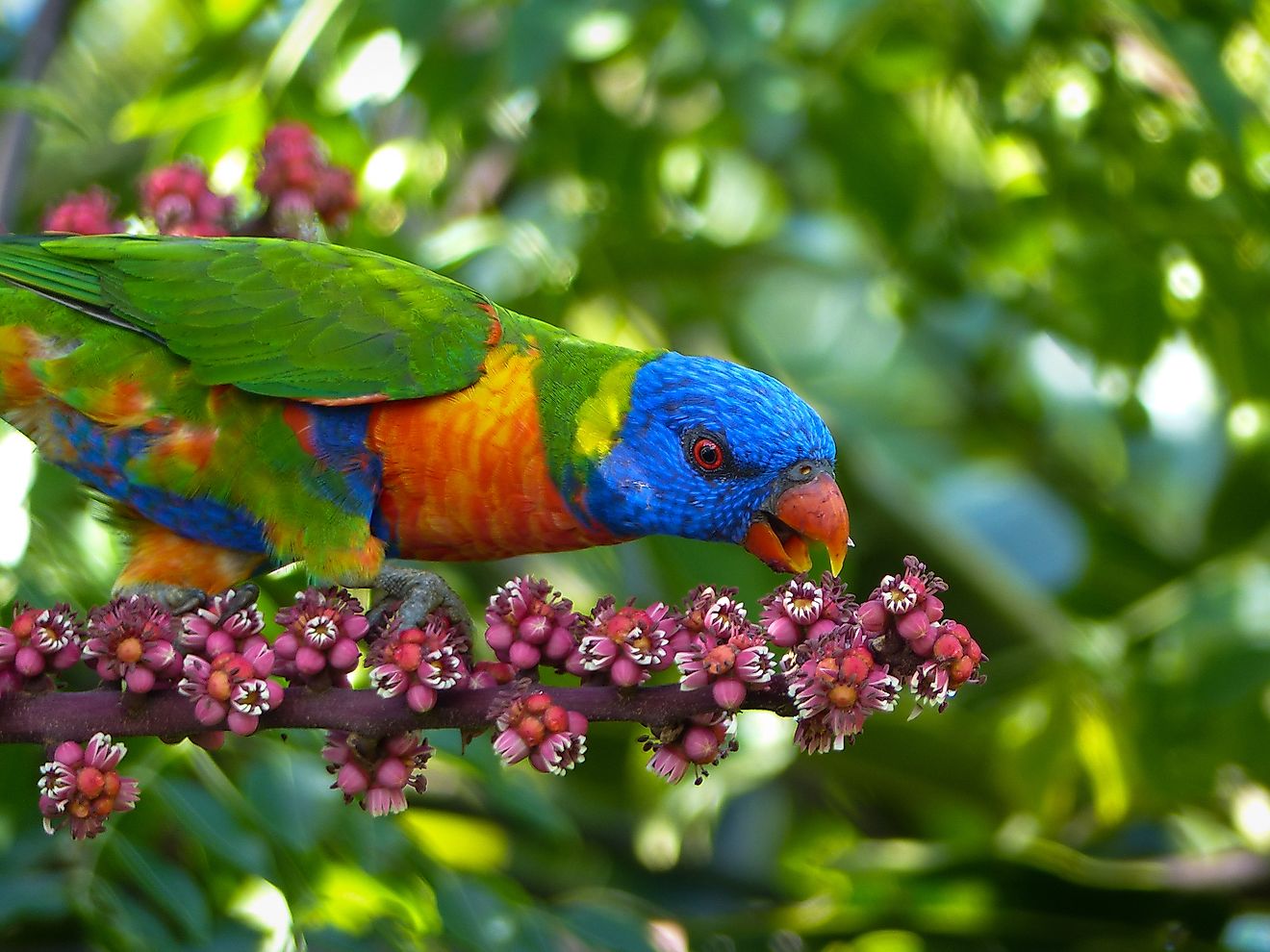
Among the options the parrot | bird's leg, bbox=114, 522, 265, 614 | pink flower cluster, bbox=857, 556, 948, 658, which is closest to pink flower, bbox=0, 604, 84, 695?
the parrot

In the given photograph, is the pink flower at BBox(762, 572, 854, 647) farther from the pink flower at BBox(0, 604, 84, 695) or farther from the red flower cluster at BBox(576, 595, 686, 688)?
the pink flower at BBox(0, 604, 84, 695)

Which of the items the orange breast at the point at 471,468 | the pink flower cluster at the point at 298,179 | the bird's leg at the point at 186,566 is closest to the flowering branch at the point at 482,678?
the orange breast at the point at 471,468

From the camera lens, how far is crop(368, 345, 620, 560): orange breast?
219 cm

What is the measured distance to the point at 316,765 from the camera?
7.27ft

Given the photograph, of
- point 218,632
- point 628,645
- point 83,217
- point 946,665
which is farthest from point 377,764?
point 83,217

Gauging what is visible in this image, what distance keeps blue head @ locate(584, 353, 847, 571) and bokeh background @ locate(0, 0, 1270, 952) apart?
→ 52 cm

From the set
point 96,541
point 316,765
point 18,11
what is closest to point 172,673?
point 316,765

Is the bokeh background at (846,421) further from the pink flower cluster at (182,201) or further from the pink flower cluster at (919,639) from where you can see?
the pink flower cluster at (919,639)

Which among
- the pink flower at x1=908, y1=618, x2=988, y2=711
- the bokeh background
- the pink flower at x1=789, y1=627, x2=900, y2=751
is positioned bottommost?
the bokeh background

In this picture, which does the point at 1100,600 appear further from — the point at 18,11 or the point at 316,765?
the point at 18,11

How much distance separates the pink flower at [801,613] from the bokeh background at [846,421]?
0.77m

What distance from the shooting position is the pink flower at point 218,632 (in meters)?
1.66

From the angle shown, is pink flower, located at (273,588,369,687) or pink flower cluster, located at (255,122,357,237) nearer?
pink flower, located at (273,588,369,687)

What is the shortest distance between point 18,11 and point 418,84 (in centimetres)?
143
